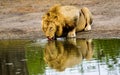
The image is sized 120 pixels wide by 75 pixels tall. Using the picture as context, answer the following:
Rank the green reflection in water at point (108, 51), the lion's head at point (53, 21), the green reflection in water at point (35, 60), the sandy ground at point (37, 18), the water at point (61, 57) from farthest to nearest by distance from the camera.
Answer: the sandy ground at point (37, 18)
the lion's head at point (53, 21)
the green reflection in water at point (108, 51)
the green reflection in water at point (35, 60)
the water at point (61, 57)

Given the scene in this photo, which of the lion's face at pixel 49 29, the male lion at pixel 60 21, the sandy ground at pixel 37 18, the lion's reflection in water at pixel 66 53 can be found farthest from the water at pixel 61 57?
the sandy ground at pixel 37 18

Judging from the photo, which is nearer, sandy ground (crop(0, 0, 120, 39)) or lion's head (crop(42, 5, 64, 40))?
lion's head (crop(42, 5, 64, 40))

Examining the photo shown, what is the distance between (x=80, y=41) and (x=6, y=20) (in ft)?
18.8

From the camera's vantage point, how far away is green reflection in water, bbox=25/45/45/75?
12797 mm

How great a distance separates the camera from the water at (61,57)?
491 inches

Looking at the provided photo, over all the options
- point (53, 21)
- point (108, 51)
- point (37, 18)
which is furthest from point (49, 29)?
point (37, 18)

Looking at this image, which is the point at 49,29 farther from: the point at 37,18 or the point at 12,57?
the point at 37,18

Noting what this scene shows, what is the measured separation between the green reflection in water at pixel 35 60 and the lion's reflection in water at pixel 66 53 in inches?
6.1

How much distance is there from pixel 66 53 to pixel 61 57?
0.46 meters

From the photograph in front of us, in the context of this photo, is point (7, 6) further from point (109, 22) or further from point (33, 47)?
point (33, 47)

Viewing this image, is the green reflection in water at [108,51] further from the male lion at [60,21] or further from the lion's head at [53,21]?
the lion's head at [53,21]

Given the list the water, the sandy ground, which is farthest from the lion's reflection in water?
the sandy ground

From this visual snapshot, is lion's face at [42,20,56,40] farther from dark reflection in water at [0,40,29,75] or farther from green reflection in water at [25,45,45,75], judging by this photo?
green reflection in water at [25,45,45,75]

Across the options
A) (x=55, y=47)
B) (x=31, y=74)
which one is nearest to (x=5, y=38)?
(x=55, y=47)
